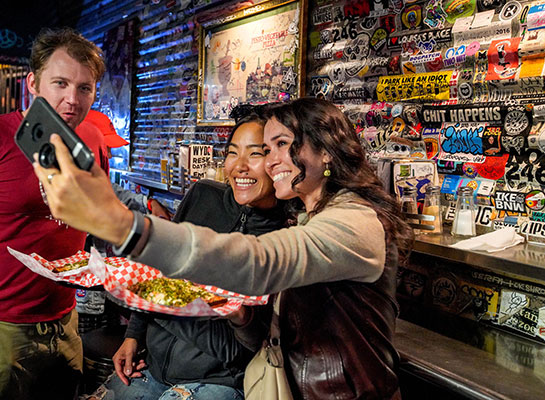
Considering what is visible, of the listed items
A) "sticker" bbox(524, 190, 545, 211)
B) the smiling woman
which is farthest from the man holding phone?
"sticker" bbox(524, 190, 545, 211)

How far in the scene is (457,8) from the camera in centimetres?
258

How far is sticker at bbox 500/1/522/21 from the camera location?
2318 millimetres

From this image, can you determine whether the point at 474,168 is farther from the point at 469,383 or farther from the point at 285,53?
the point at 285,53

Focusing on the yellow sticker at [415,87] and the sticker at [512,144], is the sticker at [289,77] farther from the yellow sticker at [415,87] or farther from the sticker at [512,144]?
the sticker at [512,144]

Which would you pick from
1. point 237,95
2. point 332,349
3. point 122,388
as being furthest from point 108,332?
point 237,95

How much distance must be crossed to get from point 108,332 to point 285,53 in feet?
8.41

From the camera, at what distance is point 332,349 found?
1.44 metres

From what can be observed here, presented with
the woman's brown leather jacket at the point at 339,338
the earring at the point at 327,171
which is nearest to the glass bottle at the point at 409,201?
the earring at the point at 327,171

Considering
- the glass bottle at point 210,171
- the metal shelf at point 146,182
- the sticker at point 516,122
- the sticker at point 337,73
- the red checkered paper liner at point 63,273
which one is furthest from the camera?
the metal shelf at point 146,182

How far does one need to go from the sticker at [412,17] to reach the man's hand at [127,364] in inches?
96.6

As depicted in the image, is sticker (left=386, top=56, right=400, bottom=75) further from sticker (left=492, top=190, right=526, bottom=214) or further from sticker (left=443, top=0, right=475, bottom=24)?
sticker (left=492, top=190, right=526, bottom=214)

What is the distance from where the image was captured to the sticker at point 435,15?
2.65 metres

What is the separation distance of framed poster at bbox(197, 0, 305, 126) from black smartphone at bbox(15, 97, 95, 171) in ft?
9.19

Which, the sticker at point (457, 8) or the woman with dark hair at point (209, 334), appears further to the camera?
the sticker at point (457, 8)
